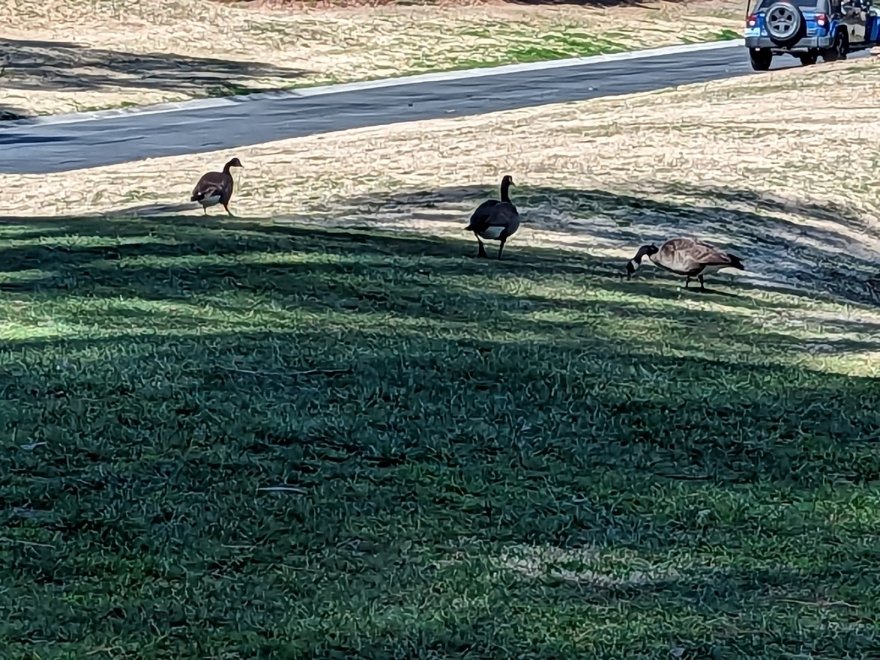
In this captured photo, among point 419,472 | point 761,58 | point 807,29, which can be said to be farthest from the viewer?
point 761,58

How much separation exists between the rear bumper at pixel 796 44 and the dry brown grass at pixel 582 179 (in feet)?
27.2

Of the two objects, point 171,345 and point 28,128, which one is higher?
point 171,345

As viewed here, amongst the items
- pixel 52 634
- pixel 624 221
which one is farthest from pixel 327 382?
pixel 624 221

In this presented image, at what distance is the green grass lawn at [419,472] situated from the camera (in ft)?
17.0

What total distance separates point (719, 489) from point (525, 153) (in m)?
12.3

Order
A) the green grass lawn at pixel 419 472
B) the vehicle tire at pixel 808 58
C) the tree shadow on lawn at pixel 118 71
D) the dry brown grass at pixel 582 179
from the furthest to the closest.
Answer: the vehicle tire at pixel 808 58 < the tree shadow on lawn at pixel 118 71 < the dry brown grass at pixel 582 179 < the green grass lawn at pixel 419 472

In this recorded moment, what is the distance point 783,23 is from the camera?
102 feet

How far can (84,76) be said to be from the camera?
31.2 meters

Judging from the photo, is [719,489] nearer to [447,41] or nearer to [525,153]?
[525,153]

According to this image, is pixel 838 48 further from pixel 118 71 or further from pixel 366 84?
pixel 118 71

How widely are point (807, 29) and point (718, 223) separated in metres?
17.5

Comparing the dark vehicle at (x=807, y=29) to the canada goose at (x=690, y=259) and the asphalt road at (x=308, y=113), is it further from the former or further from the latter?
the canada goose at (x=690, y=259)

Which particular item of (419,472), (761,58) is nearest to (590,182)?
(419,472)

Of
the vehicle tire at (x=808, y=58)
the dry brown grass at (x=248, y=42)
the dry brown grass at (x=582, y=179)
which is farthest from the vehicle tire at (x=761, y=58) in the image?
the dry brown grass at (x=582, y=179)
